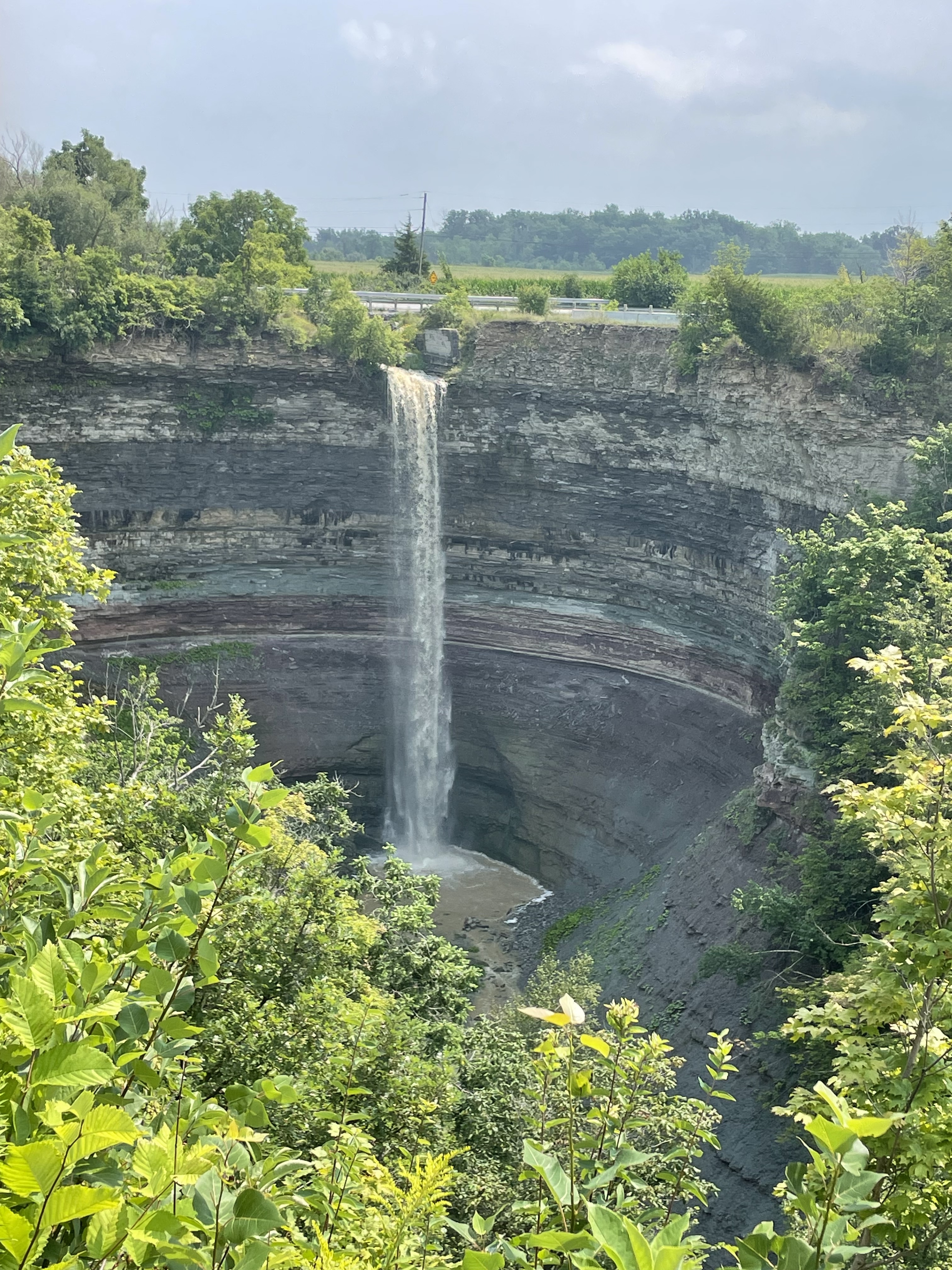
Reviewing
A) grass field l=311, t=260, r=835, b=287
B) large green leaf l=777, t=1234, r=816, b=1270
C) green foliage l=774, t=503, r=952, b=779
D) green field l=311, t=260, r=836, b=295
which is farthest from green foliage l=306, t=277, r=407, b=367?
large green leaf l=777, t=1234, r=816, b=1270

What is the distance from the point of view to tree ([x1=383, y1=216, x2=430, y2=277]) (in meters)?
46.4

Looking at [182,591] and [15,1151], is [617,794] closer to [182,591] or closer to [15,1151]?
[182,591]

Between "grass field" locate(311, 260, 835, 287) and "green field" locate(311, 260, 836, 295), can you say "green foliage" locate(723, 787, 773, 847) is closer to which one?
"green field" locate(311, 260, 836, 295)

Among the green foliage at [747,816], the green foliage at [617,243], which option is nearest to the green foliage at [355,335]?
the green foliage at [747,816]

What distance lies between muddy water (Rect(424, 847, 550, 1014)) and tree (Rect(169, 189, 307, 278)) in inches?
917

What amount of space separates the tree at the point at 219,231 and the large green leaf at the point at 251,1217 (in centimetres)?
3926

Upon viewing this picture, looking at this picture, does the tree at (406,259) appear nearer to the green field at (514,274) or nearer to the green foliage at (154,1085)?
the green field at (514,274)

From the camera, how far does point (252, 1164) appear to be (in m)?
4.02

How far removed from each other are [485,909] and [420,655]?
9216 millimetres

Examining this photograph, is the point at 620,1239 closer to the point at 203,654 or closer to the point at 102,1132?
the point at 102,1132

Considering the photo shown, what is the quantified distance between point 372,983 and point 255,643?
22.1 metres

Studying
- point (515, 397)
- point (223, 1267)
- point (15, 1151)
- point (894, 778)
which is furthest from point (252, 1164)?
point (515, 397)

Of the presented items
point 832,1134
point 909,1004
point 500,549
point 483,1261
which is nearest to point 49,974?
point 483,1261

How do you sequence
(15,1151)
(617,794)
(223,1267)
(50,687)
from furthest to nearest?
(617,794)
(50,687)
(223,1267)
(15,1151)
